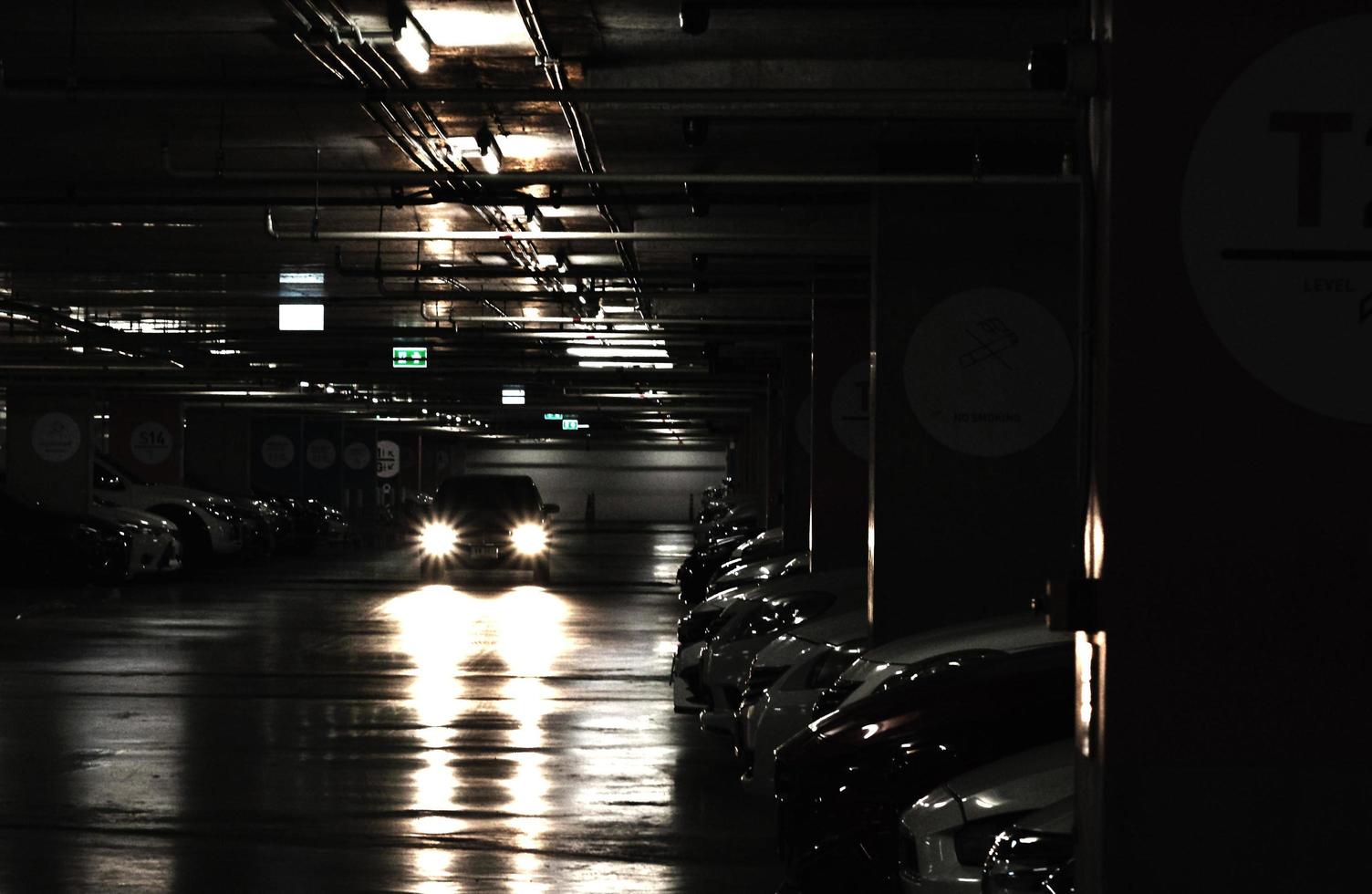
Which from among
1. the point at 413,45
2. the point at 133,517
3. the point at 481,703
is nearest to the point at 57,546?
the point at 133,517

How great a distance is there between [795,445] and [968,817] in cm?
1603

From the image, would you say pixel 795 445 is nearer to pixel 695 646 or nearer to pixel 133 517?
pixel 695 646

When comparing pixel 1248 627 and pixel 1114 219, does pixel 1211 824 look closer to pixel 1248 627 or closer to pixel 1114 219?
pixel 1248 627

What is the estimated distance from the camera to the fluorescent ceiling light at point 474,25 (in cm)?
821

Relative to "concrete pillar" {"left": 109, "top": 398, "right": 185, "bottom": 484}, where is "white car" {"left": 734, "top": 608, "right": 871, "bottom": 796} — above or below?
below

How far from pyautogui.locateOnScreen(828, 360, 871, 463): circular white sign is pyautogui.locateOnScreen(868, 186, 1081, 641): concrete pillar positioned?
4703 millimetres

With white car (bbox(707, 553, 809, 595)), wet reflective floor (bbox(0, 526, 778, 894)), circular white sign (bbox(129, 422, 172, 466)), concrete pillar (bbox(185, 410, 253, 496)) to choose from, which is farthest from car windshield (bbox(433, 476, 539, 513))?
concrete pillar (bbox(185, 410, 253, 496))

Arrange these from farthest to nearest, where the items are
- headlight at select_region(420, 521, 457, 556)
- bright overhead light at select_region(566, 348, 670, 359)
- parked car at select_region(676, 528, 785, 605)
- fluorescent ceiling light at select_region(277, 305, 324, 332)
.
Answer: headlight at select_region(420, 521, 457, 556)
bright overhead light at select_region(566, 348, 670, 359)
parked car at select_region(676, 528, 785, 605)
fluorescent ceiling light at select_region(277, 305, 324, 332)

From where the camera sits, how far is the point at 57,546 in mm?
25359

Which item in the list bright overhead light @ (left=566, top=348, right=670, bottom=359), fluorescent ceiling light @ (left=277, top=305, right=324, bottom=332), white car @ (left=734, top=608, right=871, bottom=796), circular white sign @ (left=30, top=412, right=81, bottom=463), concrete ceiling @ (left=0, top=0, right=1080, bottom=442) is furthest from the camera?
circular white sign @ (left=30, top=412, right=81, bottom=463)

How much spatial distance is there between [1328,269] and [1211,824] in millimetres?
1206

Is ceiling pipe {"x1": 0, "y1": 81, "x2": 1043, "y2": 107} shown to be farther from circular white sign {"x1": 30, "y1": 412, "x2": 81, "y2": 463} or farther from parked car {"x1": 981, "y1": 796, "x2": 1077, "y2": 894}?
circular white sign {"x1": 30, "y1": 412, "x2": 81, "y2": 463}

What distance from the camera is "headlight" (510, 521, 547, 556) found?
2965 centimetres

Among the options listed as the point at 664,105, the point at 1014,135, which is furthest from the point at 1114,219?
the point at 1014,135
